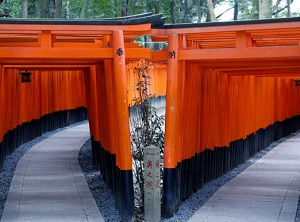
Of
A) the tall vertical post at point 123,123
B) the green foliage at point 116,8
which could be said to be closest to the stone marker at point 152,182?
the tall vertical post at point 123,123

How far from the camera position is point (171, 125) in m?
9.68

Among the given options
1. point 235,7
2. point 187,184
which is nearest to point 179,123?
point 187,184

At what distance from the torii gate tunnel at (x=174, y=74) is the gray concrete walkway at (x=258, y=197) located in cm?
50

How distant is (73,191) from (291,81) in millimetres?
16760

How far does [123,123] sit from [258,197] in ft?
12.0

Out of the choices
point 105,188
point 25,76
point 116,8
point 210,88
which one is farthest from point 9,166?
point 116,8

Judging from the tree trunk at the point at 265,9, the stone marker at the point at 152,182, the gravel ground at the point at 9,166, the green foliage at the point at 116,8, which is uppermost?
the green foliage at the point at 116,8

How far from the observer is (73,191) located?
1221 centimetres

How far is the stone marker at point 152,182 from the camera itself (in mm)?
9180

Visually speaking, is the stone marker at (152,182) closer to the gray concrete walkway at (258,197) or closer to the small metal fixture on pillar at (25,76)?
the gray concrete walkway at (258,197)

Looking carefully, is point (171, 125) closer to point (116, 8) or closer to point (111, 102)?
point (111, 102)

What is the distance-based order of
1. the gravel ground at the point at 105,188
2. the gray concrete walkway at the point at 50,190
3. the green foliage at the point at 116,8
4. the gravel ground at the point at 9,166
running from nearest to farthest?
the gray concrete walkway at the point at 50,190 → the gravel ground at the point at 105,188 → the gravel ground at the point at 9,166 → the green foliage at the point at 116,8

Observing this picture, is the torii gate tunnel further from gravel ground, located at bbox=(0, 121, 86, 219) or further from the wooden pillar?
gravel ground, located at bbox=(0, 121, 86, 219)

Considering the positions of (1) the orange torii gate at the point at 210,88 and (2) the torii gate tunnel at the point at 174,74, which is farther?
(1) the orange torii gate at the point at 210,88
